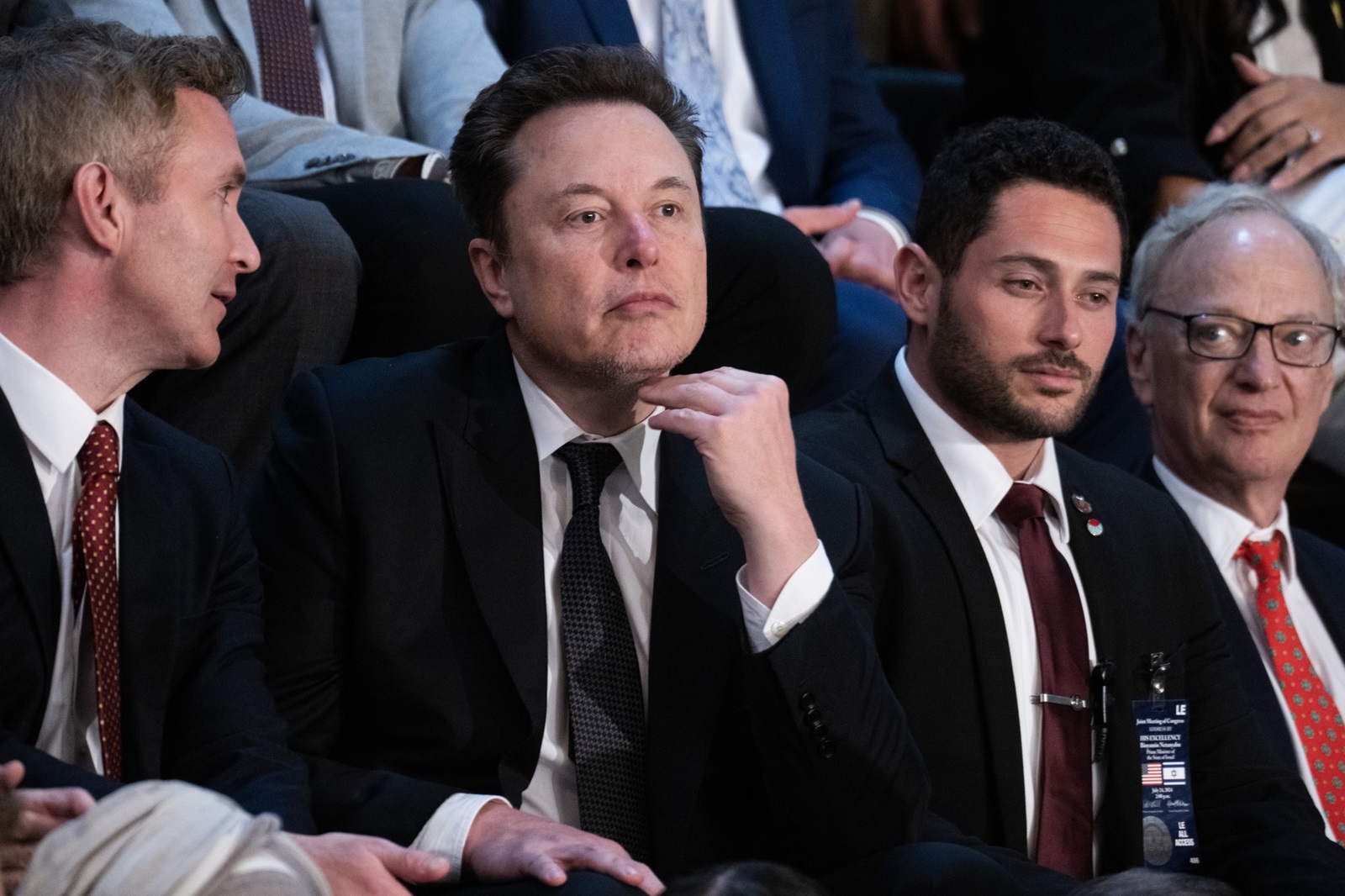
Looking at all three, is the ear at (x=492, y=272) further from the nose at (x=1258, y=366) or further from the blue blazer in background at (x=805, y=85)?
the nose at (x=1258, y=366)

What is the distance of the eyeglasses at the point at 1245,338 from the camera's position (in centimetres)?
269

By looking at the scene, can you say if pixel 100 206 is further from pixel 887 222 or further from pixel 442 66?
pixel 887 222

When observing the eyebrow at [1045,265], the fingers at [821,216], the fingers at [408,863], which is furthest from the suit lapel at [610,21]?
the fingers at [408,863]

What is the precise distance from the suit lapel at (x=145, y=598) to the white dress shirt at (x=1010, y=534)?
101cm

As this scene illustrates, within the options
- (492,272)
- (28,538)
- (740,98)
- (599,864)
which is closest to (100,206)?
(28,538)

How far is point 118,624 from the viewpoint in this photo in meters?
1.57

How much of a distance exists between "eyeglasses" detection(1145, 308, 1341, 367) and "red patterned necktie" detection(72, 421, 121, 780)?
181 centimetres

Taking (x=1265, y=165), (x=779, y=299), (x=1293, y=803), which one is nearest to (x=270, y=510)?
(x=779, y=299)

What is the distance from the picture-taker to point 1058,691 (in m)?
2.10

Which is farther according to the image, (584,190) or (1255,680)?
(1255,680)

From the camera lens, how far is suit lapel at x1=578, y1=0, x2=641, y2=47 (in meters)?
2.74

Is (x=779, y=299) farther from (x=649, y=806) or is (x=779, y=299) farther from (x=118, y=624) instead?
(x=118, y=624)

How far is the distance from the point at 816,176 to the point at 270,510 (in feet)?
4.97

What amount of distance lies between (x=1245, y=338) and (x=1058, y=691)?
35.0 inches
